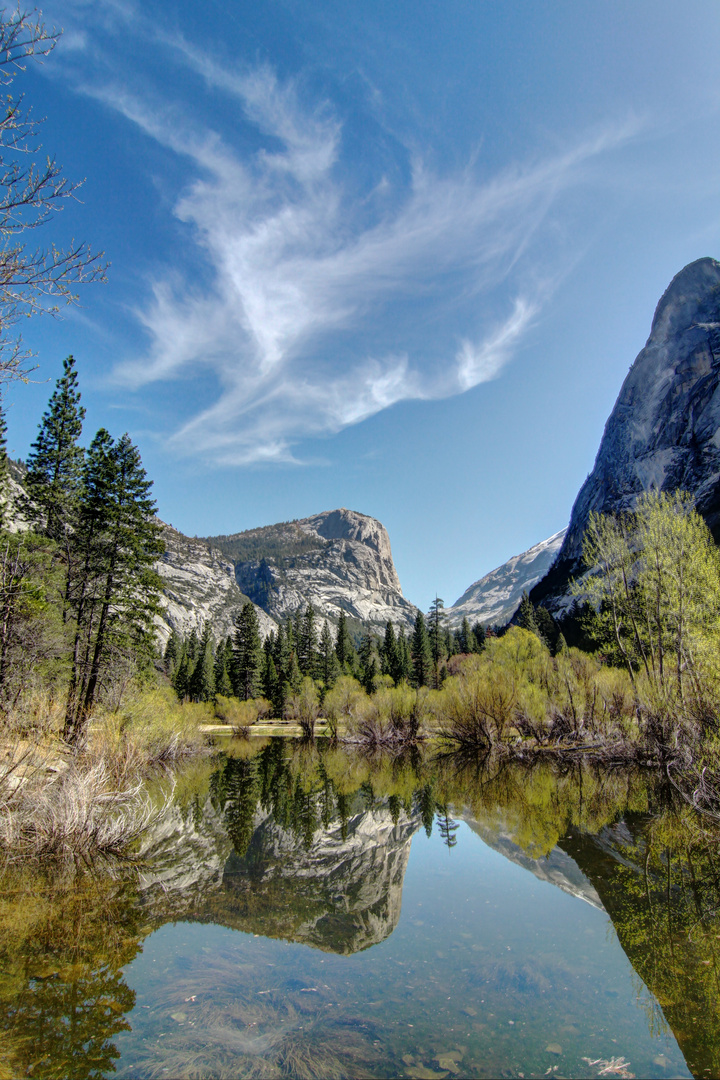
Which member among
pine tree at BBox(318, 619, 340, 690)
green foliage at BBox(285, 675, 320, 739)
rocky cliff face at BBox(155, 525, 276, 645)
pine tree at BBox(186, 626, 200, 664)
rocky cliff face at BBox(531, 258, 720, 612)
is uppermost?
rocky cliff face at BBox(531, 258, 720, 612)

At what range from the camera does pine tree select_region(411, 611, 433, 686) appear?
235 ft

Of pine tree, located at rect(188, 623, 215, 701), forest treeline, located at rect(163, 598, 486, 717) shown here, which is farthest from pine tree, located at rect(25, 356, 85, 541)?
pine tree, located at rect(188, 623, 215, 701)

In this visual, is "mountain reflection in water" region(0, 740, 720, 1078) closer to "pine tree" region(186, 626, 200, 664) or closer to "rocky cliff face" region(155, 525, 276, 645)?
"pine tree" region(186, 626, 200, 664)

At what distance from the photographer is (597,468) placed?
11919cm

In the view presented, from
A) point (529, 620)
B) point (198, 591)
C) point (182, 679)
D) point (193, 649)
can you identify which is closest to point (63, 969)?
point (182, 679)

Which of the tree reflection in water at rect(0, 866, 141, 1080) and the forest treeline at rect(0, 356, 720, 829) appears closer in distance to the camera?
the tree reflection in water at rect(0, 866, 141, 1080)

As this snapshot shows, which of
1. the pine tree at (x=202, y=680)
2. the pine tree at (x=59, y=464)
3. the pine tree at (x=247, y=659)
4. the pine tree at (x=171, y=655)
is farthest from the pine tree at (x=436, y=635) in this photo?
the pine tree at (x=59, y=464)

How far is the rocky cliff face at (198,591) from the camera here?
147 meters

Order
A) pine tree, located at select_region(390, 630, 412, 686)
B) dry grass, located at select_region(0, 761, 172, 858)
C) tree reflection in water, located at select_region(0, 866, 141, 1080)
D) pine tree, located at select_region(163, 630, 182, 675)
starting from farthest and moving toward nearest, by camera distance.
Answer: pine tree, located at select_region(163, 630, 182, 675), pine tree, located at select_region(390, 630, 412, 686), dry grass, located at select_region(0, 761, 172, 858), tree reflection in water, located at select_region(0, 866, 141, 1080)

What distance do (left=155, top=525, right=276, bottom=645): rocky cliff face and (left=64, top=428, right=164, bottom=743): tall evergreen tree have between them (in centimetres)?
11495

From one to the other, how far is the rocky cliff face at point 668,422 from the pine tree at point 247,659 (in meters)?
68.4

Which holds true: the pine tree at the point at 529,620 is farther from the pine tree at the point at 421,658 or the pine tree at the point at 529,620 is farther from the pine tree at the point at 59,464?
the pine tree at the point at 59,464

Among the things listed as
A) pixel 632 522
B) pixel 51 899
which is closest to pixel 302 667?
pixel 632 522

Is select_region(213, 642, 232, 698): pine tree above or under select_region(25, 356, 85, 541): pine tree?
under
